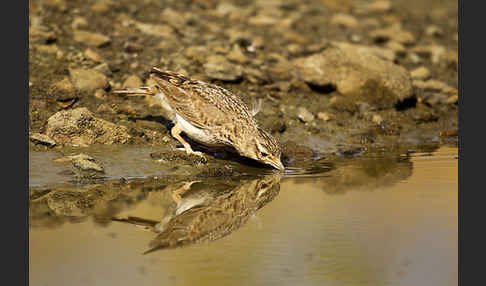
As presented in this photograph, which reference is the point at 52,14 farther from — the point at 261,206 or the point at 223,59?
the point at 261,206

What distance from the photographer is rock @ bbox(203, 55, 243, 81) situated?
13727 millimetres

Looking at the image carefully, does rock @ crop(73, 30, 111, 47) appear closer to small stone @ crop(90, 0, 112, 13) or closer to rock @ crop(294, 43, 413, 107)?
small stone @ crop(90, 0, 112, 13)

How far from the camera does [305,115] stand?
13445mm

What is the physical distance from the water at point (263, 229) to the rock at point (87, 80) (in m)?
3.18

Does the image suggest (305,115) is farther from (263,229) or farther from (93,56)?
(263,229)

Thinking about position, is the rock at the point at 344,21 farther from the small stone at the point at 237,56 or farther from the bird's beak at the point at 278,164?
the bird's beak at the point at 278,164

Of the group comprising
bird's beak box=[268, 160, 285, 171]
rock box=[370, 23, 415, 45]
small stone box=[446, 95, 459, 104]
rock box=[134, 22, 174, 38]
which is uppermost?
rock box=[370, 23, 415, 45]

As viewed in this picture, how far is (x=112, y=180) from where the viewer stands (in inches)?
399

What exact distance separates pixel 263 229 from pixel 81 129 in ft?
13.6

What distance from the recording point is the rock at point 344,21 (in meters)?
19.8

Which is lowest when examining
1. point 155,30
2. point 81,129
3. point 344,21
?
point 81,129

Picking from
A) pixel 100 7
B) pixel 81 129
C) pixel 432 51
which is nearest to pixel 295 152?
pixel 81 129

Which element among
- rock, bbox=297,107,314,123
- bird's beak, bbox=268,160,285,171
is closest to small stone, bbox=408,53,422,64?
rock, bbox=297,107,314,123

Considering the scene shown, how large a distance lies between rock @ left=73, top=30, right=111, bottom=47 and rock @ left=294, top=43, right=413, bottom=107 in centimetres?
397
